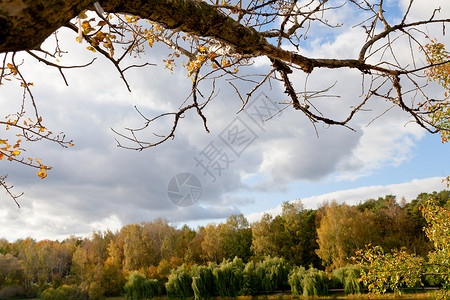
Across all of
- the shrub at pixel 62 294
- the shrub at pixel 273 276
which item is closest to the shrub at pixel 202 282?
the shrub at pixel 273 276

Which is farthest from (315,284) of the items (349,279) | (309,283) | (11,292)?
(11,292)

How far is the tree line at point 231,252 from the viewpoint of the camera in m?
18.9

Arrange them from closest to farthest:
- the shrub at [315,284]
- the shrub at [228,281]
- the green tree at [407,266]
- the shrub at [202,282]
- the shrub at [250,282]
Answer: the green tree at [407,266]
the shrub at [315,284]
the shrub at [250,282]
the shrub at [202,282]
the shrub at [228,281]

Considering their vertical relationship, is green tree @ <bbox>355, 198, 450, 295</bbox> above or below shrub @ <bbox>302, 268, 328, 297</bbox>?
above

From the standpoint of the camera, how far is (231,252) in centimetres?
2719

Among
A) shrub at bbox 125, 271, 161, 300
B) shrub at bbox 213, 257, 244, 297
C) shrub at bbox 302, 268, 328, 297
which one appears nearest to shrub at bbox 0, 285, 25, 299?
shrub at bbox 125, 271, 161, 300

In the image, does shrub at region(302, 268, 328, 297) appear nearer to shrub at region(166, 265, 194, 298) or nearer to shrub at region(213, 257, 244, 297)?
shrub at region(213, 257, 244, 297)

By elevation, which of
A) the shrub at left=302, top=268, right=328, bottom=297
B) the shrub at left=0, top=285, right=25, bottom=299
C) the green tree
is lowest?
the shrub at left=0, top=285, right=25, bottom=299

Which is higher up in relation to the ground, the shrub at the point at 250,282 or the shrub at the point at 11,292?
the shrub at the point at 250,282

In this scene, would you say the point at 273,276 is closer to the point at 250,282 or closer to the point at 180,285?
the point at 250,282

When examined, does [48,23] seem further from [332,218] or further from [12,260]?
[12,260]

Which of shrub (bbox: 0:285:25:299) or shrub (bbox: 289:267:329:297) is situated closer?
shrub (bbox: 289:267:329:297)

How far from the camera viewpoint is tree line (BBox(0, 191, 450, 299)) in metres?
18.9

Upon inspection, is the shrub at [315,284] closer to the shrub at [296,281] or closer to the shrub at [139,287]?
the shrub at [296,281]
